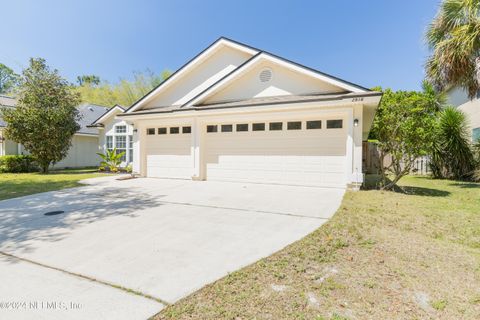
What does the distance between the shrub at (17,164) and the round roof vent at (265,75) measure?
15.5m

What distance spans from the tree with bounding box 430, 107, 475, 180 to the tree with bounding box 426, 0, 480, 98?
349cm

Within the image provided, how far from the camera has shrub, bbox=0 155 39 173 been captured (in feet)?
50.1

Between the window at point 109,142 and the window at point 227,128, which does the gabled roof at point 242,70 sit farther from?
the window at point 109,142

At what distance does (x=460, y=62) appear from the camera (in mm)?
9000

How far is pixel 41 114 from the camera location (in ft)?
48.2

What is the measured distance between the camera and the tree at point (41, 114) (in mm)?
14547

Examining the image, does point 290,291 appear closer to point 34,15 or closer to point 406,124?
point 406,124

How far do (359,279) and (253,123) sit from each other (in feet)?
27.0

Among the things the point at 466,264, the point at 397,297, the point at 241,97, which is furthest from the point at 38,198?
the point at 466,264

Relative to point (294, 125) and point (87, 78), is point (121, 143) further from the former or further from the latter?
point (87, 78)

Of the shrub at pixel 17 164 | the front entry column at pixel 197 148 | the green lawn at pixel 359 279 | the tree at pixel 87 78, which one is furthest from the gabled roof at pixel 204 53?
the tree at pixel 87 78

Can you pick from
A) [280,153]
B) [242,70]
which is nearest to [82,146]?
[242,70]

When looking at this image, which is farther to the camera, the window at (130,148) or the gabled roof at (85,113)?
the gabled roof at (85,113)

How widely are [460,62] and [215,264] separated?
11.0 metres
